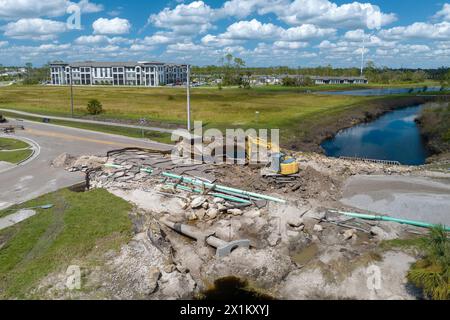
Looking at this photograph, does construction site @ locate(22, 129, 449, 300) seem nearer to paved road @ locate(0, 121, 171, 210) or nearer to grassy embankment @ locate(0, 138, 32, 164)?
paved road @ locate(0, 121, 171, 210)

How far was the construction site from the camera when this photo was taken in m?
13.4

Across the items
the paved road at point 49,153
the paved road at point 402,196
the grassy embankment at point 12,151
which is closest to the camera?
the paved road at point 402,196

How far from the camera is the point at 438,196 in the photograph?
20.5 metres

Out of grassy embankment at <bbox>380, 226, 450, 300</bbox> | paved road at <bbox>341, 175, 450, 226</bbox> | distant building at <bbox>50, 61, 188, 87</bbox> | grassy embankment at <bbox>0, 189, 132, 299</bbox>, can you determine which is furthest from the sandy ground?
distant building at <bbox>50, 61, 188, 87</bbox>

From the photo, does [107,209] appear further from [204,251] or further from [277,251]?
[277,251]

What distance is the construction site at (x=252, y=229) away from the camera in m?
13.4

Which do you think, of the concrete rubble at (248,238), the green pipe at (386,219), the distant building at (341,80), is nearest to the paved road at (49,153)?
the concrete rubble at (248,238)

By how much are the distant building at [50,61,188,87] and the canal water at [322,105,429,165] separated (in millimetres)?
105248

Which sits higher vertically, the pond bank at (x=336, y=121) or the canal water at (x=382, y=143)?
the pond bank at (x=336, y=121)

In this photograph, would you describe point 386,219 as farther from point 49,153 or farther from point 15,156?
point 15,156

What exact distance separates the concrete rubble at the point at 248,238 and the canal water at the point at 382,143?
645 inches

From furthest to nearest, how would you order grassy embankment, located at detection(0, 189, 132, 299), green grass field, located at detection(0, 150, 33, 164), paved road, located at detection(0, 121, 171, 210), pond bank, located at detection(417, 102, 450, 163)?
pond bank, located at detection(417, 102, 450, 163) → green grass field, located at detection(0, 150, 33, 164) → paved road, located at detection(0, 121, 171, 210) → grassy embankment, located at detection(0, 189, 132, 299)

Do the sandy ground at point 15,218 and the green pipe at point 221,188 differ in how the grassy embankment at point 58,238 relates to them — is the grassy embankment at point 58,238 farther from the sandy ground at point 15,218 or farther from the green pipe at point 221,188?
the green pipe at point 221,188

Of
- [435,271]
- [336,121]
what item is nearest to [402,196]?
[435,271]
